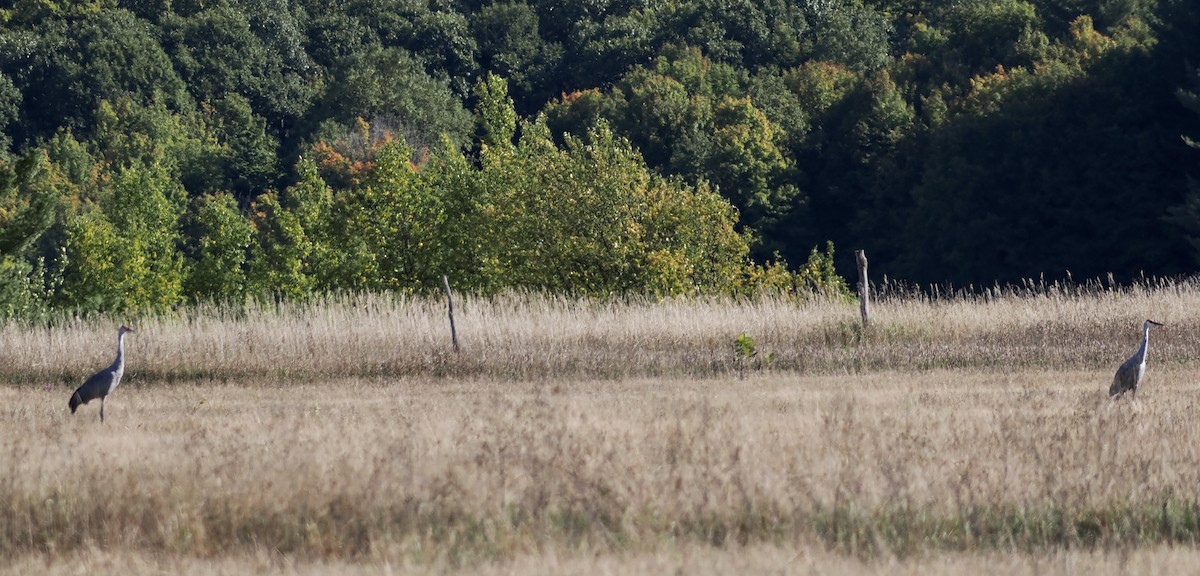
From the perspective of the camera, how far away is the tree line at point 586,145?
36.3 meters

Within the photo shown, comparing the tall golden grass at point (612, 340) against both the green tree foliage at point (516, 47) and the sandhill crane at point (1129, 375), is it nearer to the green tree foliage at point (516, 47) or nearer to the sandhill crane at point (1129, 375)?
the sandhill crane at point (1129, 375)

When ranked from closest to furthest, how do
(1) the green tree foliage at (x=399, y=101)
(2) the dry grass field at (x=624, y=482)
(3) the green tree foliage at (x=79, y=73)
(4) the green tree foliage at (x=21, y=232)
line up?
(2) the dry grass field at (x=624, y=482) → (4) the green tree foliage at (x=21, y=232) → (1) the green tree foliage at (x=399, y=101) → (3) the green tree foliage at (x=79, y=73)

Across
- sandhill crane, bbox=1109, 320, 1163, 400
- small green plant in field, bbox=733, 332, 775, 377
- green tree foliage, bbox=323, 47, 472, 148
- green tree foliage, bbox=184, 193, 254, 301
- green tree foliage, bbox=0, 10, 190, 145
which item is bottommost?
sandhill crane, bbox=1109, 320, 1163, 400

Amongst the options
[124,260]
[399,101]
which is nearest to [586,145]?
[124,260]

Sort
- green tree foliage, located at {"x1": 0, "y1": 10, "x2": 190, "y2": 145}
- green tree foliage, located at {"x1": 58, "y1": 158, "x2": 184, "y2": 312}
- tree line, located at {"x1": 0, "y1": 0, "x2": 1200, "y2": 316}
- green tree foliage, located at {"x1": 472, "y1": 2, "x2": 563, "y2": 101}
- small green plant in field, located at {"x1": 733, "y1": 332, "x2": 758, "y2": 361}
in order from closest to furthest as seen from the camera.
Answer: small green plant in field, located at {"x1": 733, "y1": 332, "x2": 758, "y2": 361} → tree line, located at {"x1": 0, "y1": 0, "x2": 1200, "y2": 316} → green tree foliage, located at {"x1": 58, "y1": 158, "x2": 184, "y2": 312} → green tree foliage, located at {"x1": 0, "y1": 10, "x2": 190, "y2": 145} → green tree foliage, located at {"x1": 472, "y1": 2, "x2": 563, "y2": 101}

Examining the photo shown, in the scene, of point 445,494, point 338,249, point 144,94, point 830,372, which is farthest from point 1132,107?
point 144,94

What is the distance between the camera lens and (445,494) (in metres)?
9.93

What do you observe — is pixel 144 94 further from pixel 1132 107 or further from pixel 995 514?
pixel 995 514

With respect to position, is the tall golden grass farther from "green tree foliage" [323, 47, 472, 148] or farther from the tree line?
"green tree foliage" [323, 47, 472, 148]

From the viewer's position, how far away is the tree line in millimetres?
36344

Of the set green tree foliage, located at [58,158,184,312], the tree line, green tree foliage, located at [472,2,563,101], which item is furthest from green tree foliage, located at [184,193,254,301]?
green tree foliage, located at [472,2,563,101]

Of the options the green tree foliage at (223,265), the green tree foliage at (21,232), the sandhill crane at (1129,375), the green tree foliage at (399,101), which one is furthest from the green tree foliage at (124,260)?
the sandhill crane at (1129,375)

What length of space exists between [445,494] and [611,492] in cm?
106

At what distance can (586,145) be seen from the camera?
43375 mm
